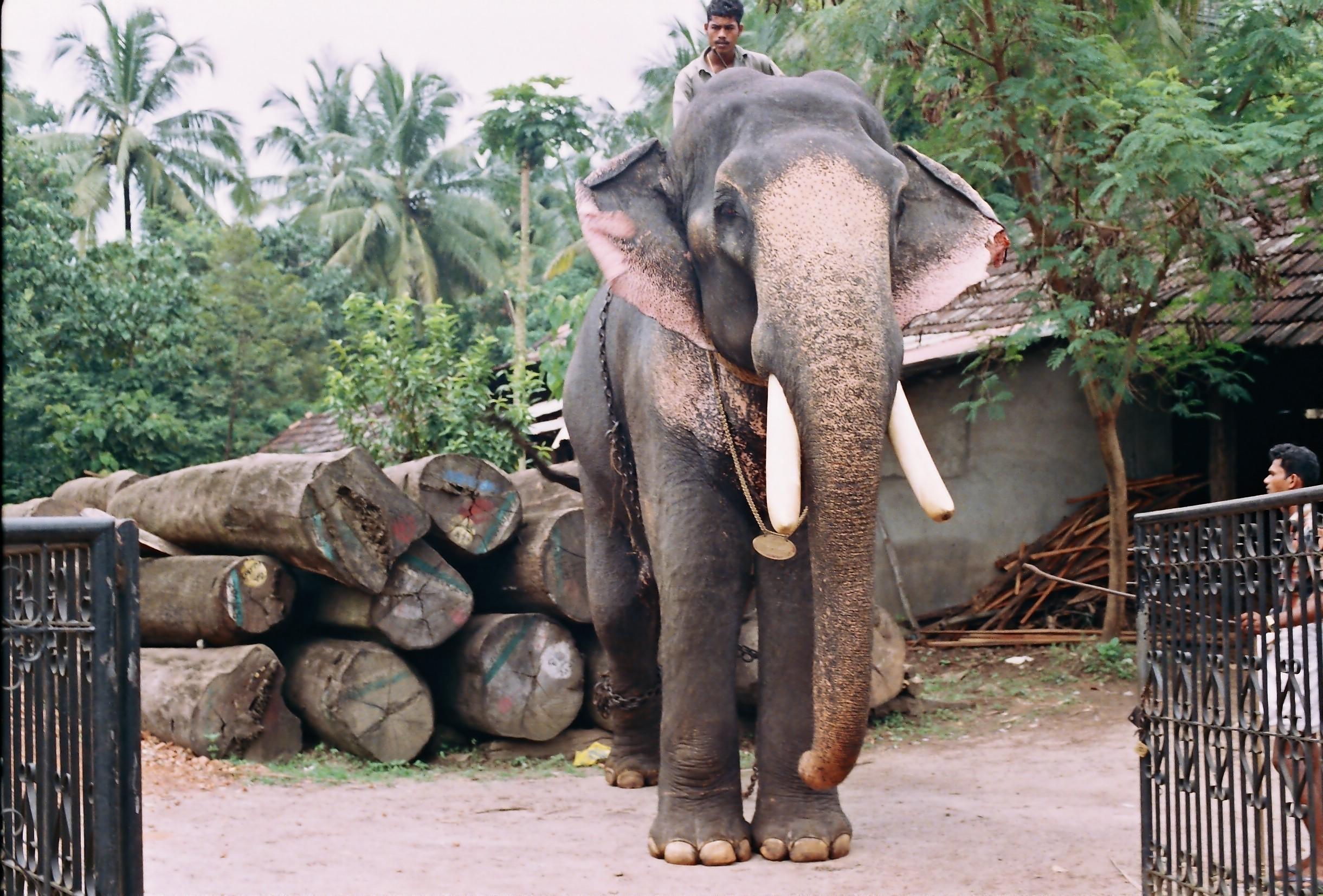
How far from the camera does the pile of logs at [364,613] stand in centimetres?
659

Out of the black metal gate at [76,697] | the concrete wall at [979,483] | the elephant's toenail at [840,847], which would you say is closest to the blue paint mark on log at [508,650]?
the elephant's toenail at [840,847]

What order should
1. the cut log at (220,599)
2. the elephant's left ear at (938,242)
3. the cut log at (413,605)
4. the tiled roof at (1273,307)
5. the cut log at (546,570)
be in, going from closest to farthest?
the elephant's left ear at (938,242), the cut log at (220,599), the cut log at (413,605), the cut log at (546,570), the tiled roof at (1273,307)

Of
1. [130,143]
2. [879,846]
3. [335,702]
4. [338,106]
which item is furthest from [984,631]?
[338,106]

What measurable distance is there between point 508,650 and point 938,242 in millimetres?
3578

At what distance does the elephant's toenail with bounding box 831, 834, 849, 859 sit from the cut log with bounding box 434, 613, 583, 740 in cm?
293

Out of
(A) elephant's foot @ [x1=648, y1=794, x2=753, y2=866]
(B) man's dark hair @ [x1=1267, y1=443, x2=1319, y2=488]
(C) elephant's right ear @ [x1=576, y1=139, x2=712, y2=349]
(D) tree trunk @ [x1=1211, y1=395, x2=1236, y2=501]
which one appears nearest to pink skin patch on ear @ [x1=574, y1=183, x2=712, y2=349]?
(C) elephant's right ear @ [x1=576, y1=139, x2=712, y2=349]

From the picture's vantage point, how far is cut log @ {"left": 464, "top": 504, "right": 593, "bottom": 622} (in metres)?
7.12

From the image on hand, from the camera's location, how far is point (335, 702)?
670cm

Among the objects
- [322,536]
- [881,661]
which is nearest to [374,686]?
[322,536]

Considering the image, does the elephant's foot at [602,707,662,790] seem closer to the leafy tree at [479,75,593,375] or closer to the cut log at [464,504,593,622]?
the cut log at [464,504,593,622]

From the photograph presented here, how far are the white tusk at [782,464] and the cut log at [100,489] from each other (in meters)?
5.62

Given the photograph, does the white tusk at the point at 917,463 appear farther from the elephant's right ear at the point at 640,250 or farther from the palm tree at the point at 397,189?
the palm tree at the point at 397,189

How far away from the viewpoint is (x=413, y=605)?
688 centimetres

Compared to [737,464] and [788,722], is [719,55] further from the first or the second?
[788,722]
